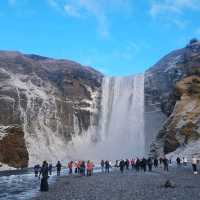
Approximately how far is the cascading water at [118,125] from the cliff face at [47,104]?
93.4 inches

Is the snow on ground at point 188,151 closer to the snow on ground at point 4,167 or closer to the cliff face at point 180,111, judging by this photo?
the cliff face at point 180,111

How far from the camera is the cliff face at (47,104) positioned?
8869 centimetres

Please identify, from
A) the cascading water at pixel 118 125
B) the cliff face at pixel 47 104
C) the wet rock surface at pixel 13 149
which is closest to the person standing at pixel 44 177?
the wet rock surface at pixel 13 149

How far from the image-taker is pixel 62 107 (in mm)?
97250

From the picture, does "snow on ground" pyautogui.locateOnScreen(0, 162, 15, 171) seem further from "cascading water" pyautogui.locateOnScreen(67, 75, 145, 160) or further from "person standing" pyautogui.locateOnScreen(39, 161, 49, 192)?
"person standing" pyautogui.locateOnScreen(39, 161, 49, 192)

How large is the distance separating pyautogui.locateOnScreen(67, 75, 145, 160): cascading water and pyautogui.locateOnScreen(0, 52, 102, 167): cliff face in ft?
7.78

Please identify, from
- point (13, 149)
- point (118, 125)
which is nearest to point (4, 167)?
point (13, 149)

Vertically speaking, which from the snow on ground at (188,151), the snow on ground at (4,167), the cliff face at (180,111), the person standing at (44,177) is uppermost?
the cliff face at (180,111)

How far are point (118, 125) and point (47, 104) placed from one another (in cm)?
1830

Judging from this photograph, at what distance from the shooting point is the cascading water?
294ft

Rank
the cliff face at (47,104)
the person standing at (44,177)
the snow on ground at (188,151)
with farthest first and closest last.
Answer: the cliff face at (47,104), the snow on ground at (188,151), the person standing at (44,177)

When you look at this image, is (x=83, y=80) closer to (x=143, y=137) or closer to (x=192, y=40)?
(x=143, y=137)

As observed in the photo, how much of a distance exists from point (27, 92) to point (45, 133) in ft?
38.3

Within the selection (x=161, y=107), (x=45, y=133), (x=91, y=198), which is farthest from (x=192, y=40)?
(x=91, y=198)
